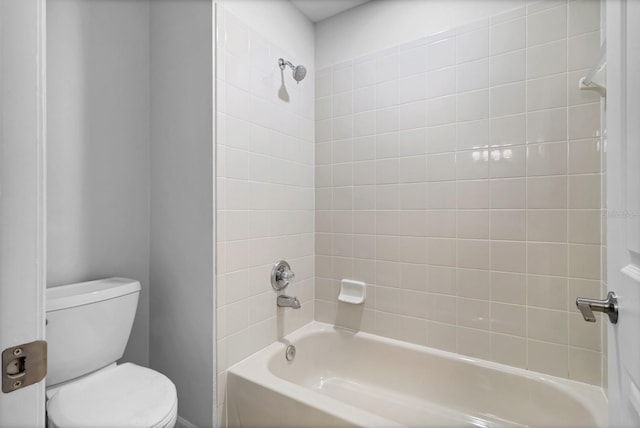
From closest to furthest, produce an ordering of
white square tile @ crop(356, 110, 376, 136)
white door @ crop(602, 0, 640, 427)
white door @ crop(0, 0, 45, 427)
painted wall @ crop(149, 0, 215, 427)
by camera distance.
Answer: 1. white door @ crop(0, 0, 45, 427)
2. white door @ crop(602, 0, 640, 427)
3. painted wall @ crop(149, 0, 215, 427)
4. white square tile @ crop(356, 110, 376, 136)

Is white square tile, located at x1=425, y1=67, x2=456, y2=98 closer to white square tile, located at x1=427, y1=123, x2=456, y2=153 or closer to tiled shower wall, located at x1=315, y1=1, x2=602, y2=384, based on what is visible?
tiled shower wall, located at x1=315, y1=1, x2=602, y2=384

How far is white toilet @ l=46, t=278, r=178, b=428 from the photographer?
1.07 m

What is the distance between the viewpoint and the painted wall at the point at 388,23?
5.25 ft

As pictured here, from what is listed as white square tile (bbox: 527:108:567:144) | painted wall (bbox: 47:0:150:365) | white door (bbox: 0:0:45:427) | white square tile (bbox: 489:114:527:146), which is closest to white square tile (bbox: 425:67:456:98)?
white square tile (bbox: 489:114:527:146)

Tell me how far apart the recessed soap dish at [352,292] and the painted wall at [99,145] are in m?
1.10

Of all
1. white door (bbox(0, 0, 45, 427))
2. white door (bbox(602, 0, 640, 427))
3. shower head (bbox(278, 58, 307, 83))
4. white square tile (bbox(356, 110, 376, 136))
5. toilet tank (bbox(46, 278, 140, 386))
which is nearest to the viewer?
white door (bbox(0, 0, 45, 427))

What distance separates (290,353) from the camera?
5.80 feet

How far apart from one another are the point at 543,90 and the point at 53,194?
2.22 meters

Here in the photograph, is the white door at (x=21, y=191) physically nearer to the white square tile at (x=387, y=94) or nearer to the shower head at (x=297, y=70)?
the shower head at (x=297, y=70)

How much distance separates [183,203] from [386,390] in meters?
1.49

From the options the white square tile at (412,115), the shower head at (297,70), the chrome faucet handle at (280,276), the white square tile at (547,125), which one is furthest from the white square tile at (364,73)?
the chrome faucet handle at (280,276)

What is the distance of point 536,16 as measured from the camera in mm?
1448

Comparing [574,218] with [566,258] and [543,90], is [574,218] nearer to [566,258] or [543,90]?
[566,258]

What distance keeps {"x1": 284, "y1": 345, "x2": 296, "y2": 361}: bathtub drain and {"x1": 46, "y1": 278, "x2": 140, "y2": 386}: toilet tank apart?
789 millimetres
